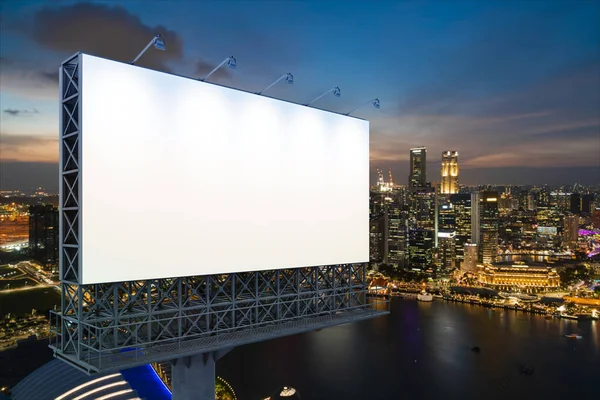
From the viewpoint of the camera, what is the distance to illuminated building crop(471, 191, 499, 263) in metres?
70.5

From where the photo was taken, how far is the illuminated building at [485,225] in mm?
70531

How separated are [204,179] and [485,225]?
79.4 meters

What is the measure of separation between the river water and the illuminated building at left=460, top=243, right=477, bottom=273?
29.6m

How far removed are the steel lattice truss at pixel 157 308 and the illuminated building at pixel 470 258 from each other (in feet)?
209

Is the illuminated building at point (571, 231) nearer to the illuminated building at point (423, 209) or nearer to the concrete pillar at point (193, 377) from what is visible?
the illuminated building at point (423, 209)

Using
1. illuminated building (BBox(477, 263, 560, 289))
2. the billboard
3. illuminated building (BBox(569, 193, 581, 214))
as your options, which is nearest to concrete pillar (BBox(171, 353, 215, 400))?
the billboard

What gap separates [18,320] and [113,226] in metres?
28.1

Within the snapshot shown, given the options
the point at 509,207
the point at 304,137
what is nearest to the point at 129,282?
the point at 304,137

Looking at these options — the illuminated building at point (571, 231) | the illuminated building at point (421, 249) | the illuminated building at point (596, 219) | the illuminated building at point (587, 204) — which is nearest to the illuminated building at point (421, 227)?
the illuminated building at point (421, 249)

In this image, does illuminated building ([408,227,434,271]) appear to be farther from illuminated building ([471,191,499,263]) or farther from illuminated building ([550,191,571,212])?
illuminated building ([550,191,571,212])

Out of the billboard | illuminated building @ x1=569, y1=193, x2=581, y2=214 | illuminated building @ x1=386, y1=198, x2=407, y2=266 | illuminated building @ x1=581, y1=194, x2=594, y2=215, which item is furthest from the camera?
illuminated building @ x1=581, y1=194, x2=594, y2=215

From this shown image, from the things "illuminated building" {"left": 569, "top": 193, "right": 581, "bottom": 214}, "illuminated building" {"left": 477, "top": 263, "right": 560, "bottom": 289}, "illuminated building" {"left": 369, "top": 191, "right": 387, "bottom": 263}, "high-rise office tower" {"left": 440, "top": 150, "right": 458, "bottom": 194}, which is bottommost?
"illuminated building" {"left": 477, "top": 263, "right": 560, "bottom": 289}

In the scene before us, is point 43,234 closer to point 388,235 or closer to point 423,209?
point 388,235

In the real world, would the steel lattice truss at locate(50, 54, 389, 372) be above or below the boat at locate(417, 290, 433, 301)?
above
